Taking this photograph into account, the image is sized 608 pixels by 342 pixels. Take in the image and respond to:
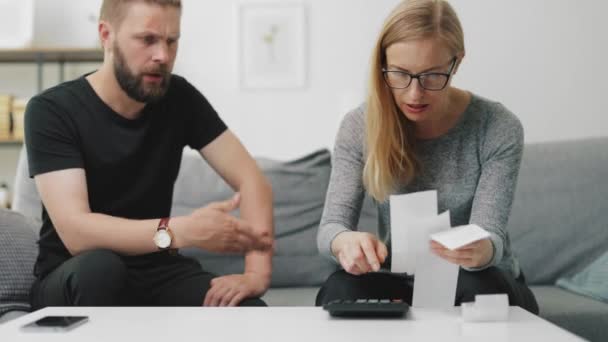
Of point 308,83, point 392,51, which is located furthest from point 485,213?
point 308,83

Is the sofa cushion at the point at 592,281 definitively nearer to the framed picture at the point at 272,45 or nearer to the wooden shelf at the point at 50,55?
the framed picture at the point at 272,45

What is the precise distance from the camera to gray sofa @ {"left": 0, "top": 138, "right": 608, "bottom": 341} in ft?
7.20

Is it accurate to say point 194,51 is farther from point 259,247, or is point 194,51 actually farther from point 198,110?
point 259,247

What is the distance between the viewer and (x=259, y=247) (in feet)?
5.65

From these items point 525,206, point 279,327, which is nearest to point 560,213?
point 525,206

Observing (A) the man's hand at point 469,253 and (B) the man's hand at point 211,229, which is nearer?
(A) the man's hand at point 469,253

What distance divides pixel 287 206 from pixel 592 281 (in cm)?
96

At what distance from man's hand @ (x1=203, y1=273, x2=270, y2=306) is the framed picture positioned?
1962mm

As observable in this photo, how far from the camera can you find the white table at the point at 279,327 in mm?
1017

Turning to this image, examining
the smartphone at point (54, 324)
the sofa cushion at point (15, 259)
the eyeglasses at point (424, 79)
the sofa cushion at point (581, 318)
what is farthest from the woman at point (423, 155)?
the sofa cushion at point (15, 259)

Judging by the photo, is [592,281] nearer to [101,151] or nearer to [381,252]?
[381,252]

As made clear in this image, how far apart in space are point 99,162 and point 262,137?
1.85 meters

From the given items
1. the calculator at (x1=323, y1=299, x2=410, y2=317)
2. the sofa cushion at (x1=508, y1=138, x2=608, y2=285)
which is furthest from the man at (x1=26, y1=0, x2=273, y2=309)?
the sofa cushion at (x1=508, y1=138, x2=608, y2=285)

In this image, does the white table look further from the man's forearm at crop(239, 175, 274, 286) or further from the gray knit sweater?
the man's forearm at crop(239, 175, 274, 286)
